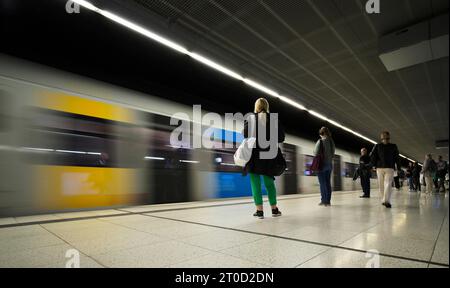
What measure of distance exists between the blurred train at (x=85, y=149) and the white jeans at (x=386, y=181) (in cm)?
355

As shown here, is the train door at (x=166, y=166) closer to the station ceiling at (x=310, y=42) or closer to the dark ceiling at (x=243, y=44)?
the dark ceiling at (x=243, y=44)

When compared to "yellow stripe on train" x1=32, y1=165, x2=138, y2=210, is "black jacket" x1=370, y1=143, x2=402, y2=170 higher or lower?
higher

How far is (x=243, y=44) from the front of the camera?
5438mm

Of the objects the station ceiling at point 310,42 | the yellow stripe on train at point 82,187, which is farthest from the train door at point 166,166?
the station ceiling at point 310,42

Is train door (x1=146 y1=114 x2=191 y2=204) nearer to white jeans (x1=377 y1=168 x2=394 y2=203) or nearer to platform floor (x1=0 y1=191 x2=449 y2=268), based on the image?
platform floor (x1=0 y1=191 x2=449 y2=268)

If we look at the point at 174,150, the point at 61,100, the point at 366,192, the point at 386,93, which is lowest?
the point at 366,192

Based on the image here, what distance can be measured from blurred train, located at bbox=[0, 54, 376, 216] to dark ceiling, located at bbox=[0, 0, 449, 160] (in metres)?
0.44

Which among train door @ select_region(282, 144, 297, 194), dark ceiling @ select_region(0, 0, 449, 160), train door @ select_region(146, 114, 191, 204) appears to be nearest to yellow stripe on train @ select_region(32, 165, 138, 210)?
train door @ select_region(146, 114, 191, 204)

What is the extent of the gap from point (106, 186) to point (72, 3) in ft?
10.0

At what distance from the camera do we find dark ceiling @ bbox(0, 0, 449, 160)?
4.27m

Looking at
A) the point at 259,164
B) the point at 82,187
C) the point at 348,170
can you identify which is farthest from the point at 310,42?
the point at 348,170

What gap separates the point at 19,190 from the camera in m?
3.46

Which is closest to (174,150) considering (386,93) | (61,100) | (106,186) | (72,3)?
(106,186)
